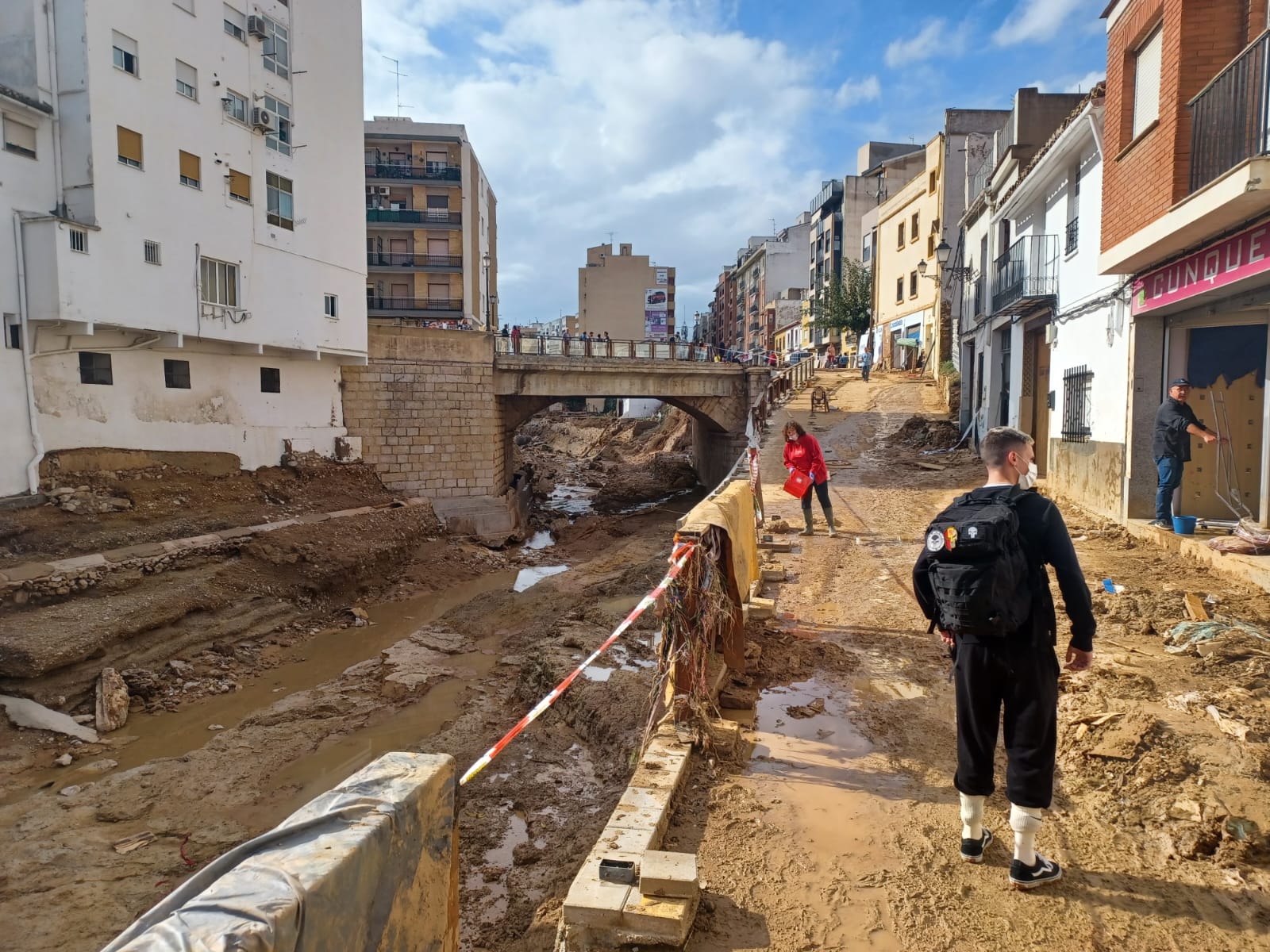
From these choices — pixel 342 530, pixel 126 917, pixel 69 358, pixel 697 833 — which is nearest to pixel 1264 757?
pixel 697 833

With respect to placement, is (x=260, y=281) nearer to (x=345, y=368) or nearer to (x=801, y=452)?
(x=345, y=368)

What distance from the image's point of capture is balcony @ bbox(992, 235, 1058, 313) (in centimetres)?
1352

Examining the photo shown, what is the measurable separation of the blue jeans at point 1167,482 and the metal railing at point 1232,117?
111 inches

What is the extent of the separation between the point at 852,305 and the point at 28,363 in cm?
3370

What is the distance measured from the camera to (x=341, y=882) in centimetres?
188

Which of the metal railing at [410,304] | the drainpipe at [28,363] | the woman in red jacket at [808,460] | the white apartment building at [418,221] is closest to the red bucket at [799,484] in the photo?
the woman in red jacket at [808,460]

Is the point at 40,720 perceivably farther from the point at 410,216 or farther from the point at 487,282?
the point at 487,282

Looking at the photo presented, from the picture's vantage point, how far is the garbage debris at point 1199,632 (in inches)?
225

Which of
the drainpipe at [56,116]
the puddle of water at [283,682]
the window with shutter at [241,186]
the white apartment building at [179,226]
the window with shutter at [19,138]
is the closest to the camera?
the puddle of water at [283,682]

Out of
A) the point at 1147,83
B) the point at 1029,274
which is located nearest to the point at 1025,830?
the point at 1147,83

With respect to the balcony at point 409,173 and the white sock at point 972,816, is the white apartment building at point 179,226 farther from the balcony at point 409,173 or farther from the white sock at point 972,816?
the balcony at point 409,173

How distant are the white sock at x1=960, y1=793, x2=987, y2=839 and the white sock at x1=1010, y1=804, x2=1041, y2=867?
17 centimetres

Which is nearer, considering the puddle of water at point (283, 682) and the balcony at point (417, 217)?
the puddle of water at point (283, 682)

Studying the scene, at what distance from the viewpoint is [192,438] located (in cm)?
1752
